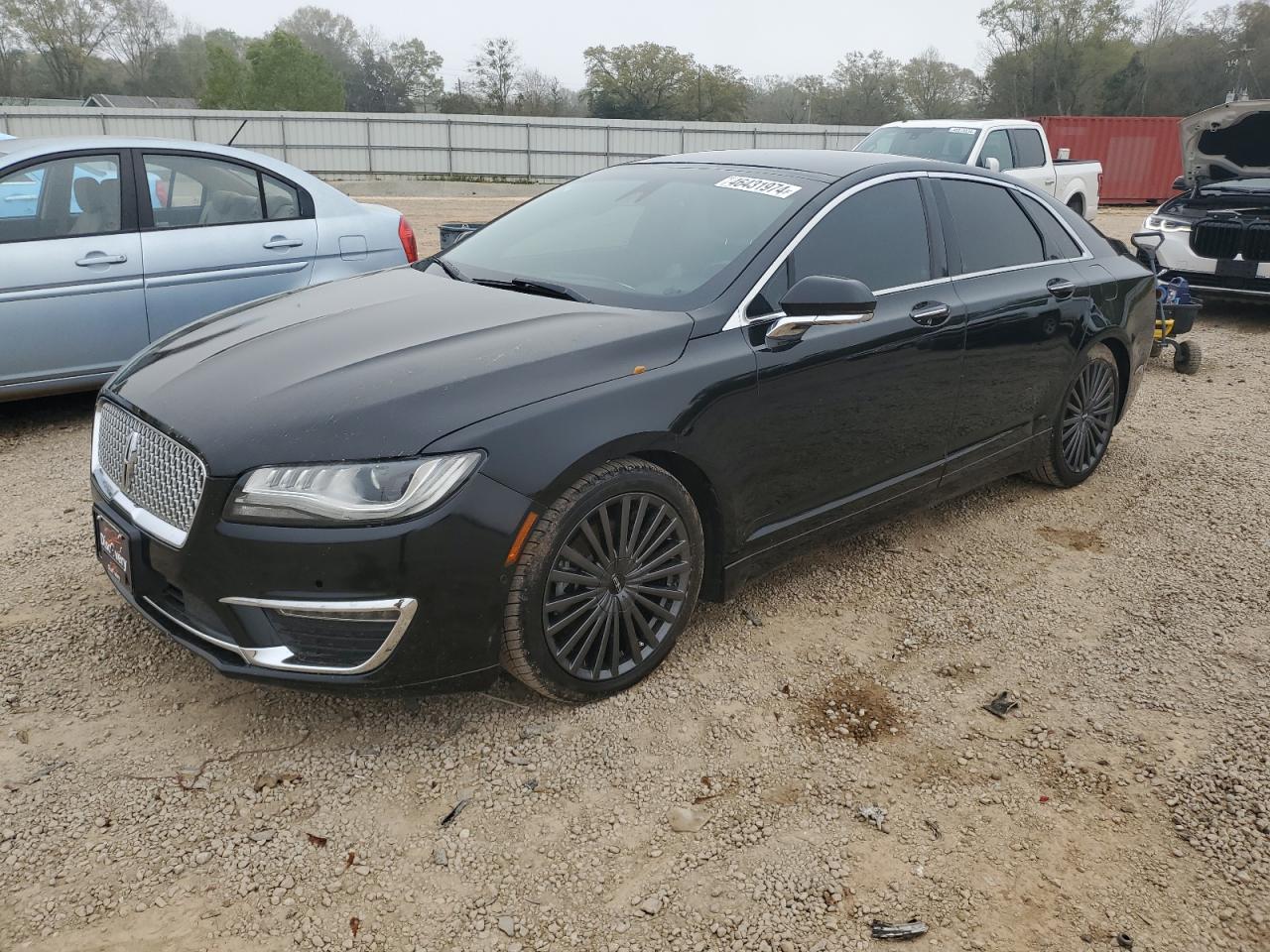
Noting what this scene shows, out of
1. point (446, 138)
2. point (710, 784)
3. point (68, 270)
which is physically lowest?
point (710, 784)

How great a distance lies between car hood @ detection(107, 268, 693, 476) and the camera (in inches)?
104

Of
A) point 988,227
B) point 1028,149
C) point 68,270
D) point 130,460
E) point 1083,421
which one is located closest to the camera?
point 130,460

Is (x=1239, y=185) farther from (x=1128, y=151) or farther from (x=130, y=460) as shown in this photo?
(x=1128, y=151)

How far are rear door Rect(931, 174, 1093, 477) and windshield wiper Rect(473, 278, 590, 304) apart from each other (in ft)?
5.26

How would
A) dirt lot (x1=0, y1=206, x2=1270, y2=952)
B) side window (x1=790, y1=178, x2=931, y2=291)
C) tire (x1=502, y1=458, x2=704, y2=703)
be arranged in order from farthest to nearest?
side window (x1=790, y1=178, x2=931, y2=291)
tire (x1=502, y1=458, x2=704, y2=703)
dirt lot (x1=0, y1=206, x2=1270, y2=952)

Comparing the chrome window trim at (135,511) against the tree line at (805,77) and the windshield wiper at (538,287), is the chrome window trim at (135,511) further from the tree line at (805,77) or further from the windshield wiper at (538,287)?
the tree line at (805,77)

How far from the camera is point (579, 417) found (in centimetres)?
282

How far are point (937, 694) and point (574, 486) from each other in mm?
1420

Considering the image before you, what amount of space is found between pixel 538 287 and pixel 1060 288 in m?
2.44

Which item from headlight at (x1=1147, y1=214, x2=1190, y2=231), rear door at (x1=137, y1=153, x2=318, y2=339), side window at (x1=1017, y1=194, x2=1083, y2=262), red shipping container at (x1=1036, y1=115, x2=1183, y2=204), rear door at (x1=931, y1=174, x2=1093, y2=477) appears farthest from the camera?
red shipping container at (x1=1036, y1=115, x2=1183, y2=204)

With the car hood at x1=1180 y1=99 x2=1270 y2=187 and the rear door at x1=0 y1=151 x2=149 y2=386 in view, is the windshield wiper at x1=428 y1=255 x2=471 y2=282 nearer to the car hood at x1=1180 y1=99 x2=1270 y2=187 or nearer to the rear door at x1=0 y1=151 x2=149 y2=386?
the rear door at x1=0 y1=151 x2=149 y2=386

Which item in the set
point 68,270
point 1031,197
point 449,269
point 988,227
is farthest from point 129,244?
point 1031,197

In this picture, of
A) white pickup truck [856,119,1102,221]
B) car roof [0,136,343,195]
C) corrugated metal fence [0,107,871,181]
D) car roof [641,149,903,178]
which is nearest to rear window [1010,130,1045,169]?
white pickup truck [856,119,1102,221]

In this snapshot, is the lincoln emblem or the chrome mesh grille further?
the lincoln emblem
